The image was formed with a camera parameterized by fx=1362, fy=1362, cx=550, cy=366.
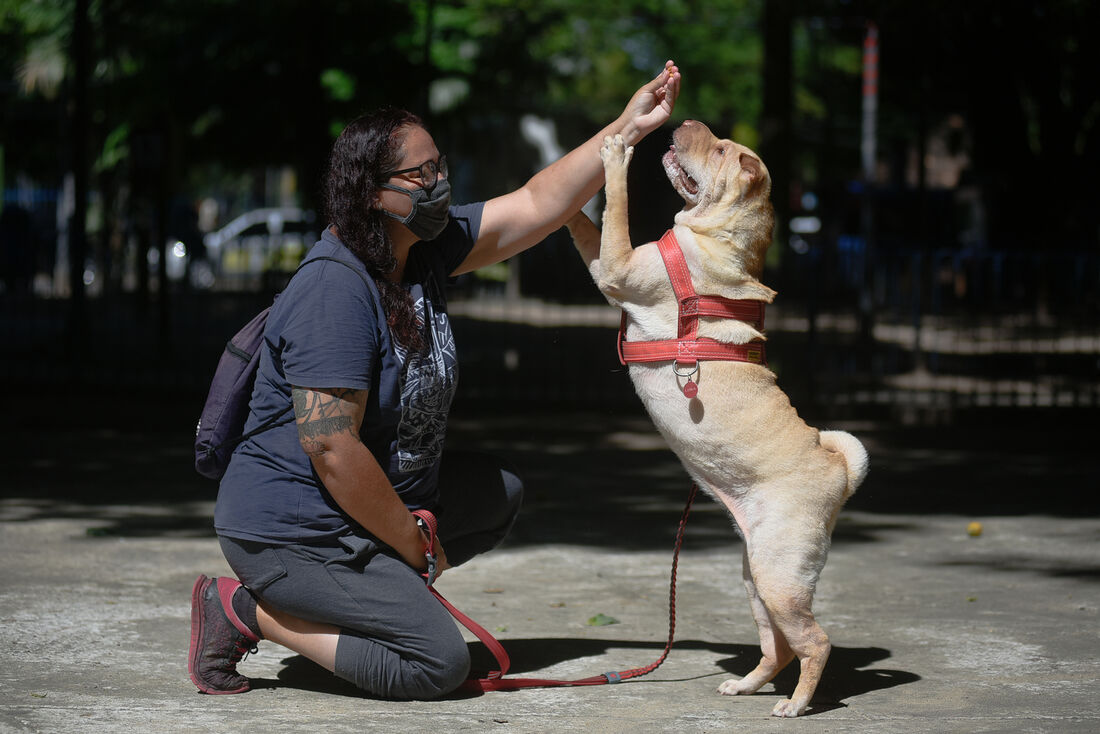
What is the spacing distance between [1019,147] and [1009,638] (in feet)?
48.0

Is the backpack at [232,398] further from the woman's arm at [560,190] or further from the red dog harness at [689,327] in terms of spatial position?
the red dog harness at [689,327]

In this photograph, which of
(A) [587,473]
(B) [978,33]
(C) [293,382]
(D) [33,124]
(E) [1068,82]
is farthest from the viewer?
(D) [33,124]

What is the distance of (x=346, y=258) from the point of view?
157 inches

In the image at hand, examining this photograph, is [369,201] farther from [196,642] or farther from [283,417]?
[196,642]

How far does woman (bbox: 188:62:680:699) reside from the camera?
381 centimetres

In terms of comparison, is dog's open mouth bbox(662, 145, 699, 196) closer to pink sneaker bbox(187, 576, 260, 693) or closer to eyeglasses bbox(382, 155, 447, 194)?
eyeglasses bbox(382, 155, 447, 194)

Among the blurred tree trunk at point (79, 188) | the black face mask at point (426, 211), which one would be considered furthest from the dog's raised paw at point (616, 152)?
the blurred tree trunk at point (79, 188)

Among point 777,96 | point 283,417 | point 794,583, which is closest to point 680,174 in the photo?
point 794,583

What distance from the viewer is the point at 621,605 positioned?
17.5 ft

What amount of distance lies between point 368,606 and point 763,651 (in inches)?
46.2

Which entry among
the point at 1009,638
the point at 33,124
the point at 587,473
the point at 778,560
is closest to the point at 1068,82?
the point at 587,473

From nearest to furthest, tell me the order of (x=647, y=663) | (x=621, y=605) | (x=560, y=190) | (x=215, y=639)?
(x=215, y=639) → (x=560, y=190) → (x=647, y=663) → (x=621, y=605)

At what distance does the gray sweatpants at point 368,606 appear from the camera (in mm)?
3895

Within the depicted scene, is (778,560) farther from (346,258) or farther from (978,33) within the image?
(978,33)
